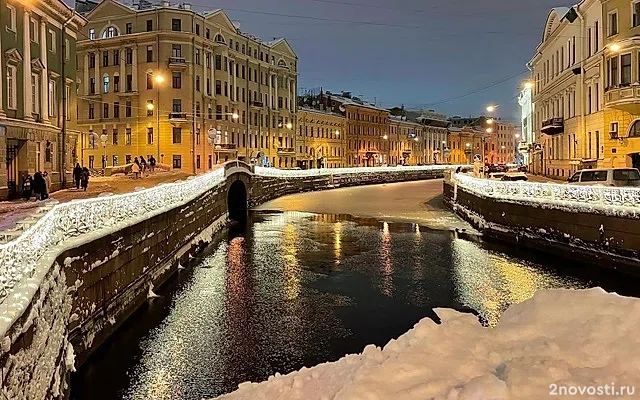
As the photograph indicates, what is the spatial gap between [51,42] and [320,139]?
206 ft

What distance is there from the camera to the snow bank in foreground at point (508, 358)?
15.1 ft

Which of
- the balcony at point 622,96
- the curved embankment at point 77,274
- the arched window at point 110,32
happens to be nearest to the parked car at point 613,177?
the balcony at point 622,96

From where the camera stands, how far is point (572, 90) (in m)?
43.9

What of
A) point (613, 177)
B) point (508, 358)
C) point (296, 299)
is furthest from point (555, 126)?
point (508, 358)

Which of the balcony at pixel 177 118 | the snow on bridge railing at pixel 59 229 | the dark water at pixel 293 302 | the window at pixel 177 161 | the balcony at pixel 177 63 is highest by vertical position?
the balcony at pixel 177 63

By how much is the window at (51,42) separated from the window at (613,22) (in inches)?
1196

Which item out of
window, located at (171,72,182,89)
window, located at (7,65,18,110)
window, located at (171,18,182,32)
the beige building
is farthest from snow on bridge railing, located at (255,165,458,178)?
window, located at (7,65,18,110)

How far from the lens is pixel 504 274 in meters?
19.5

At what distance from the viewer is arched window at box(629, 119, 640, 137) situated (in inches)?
1281

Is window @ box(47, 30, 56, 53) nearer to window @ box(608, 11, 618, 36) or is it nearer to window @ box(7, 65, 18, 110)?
window @ box(7, 65, 18, 110)

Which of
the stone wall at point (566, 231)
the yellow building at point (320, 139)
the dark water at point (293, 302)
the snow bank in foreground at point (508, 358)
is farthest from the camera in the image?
the yellow building at point (320, 139)

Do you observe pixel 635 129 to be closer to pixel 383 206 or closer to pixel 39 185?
pixel 383 206

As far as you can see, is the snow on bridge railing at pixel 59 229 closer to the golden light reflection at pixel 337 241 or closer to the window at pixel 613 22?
the golden light reflection at pixel 337 241

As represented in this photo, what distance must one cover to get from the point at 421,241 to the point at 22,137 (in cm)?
1904
